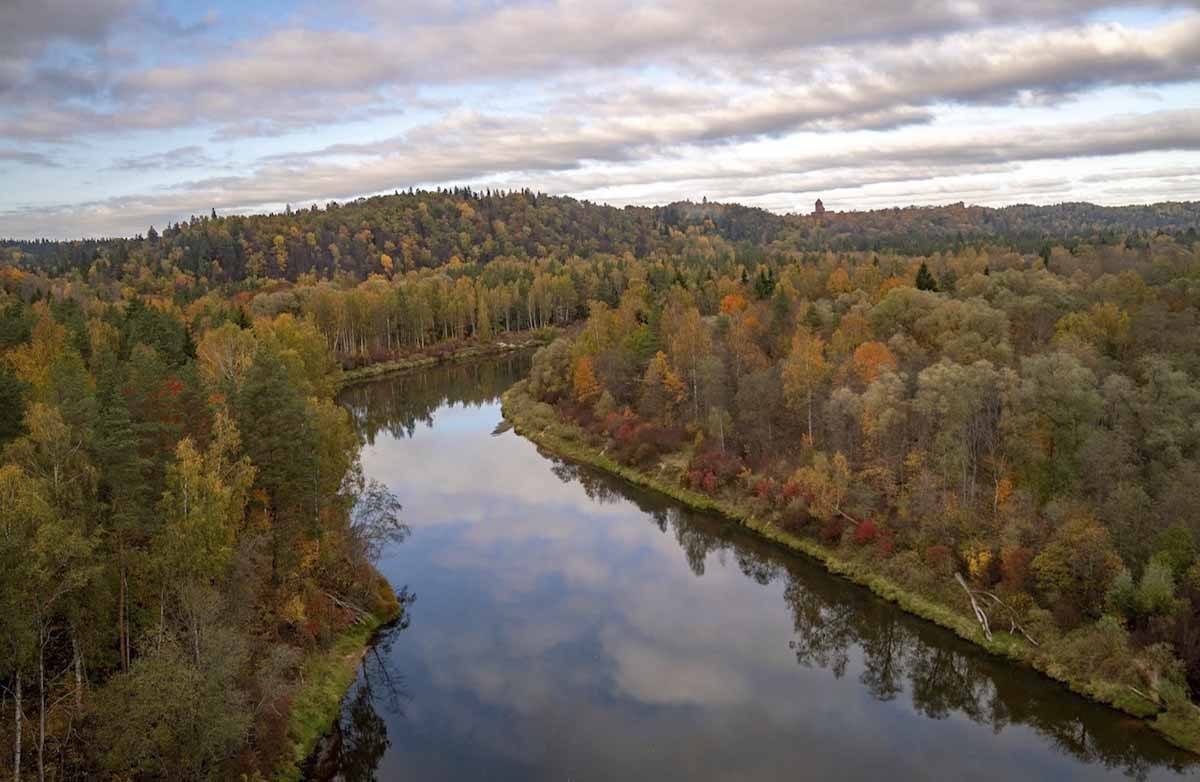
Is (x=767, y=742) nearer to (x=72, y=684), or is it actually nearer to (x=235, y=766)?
(x=235, y=766)

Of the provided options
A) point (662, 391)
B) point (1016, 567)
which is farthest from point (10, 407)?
point (662, 391)

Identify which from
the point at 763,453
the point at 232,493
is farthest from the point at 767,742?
the point at 763,453

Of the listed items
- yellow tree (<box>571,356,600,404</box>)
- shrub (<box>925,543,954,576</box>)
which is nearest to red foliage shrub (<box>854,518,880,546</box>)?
shrub (<box>925,543,954,576</box>)

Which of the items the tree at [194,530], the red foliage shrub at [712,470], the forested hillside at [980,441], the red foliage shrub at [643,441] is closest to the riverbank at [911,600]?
the forested hillside at [980,441]

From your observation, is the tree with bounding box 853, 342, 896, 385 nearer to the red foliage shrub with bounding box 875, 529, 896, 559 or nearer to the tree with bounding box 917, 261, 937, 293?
the red foliage shrub with bounding box 875, 529, 896, 559

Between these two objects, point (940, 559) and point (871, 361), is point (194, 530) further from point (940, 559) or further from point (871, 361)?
point (871, 361)
